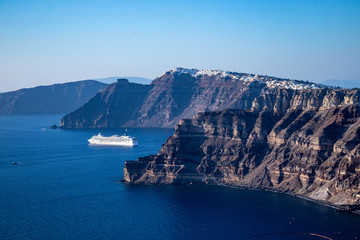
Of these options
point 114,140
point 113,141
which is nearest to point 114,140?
point 114,140

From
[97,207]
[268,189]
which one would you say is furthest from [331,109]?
[97,207]

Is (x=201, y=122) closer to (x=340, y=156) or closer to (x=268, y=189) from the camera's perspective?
(x=268, y=189)

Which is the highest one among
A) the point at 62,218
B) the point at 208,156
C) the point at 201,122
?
the point at 201,122

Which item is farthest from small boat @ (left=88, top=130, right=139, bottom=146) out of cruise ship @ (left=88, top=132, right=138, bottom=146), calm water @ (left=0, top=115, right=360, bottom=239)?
calm water @ (left=0, top=115, right=360, bottom=239)

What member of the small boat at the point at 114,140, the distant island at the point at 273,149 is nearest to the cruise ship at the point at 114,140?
the small boat at the point at 114,140

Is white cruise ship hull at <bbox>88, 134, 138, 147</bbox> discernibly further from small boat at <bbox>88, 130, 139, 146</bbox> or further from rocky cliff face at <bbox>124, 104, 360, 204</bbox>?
rocky cliff face at <bbox>124, 104, 360, 204</bbox>

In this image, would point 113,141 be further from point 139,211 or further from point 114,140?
point 139,211
